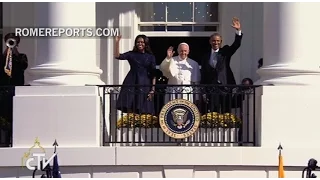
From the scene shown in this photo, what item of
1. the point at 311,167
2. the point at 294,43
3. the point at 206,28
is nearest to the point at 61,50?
the point at 294,43

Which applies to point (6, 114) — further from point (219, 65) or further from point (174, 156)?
point (219, 65)

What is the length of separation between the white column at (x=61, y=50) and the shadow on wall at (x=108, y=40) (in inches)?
120

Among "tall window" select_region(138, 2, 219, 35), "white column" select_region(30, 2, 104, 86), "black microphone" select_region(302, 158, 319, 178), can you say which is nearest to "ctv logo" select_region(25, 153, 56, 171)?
"white column" select_region(30, 2, 104, 86)

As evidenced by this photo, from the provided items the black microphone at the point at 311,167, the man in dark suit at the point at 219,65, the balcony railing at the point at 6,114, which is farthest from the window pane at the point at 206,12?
the black microphone at the point at 311,167

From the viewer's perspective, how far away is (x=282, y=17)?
47.4 ft

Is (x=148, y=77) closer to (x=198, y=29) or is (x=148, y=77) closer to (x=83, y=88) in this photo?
(x=83, y=88)

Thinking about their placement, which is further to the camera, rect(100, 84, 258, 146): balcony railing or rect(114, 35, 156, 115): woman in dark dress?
rect(114, 35, 156, 115): woman in dark dress

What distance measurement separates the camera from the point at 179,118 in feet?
47.3

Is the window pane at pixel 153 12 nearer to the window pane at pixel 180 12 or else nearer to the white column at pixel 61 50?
the window pane at pixel 180 12

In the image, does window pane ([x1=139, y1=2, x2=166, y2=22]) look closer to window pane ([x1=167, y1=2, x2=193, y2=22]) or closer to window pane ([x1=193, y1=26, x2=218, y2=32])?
window pane ([x1=167, y1=2, x2=193, y2=22])

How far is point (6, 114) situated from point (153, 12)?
451cm

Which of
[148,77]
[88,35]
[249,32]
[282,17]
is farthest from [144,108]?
[249,32]

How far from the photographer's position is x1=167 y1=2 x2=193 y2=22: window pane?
18.1 meters

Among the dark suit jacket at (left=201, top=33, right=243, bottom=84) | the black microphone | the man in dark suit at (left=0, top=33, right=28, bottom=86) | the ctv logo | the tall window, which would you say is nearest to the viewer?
the black microphone
